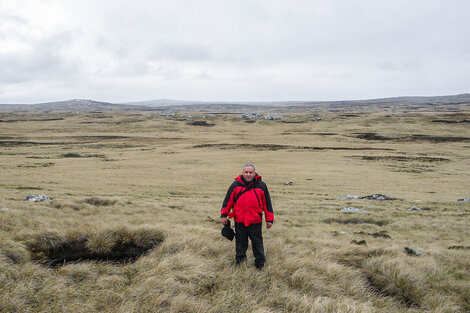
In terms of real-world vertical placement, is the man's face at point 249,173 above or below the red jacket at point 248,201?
above

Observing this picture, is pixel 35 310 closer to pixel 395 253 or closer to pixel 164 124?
pixel 395 253

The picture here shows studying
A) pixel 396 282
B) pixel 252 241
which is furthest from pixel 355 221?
pixel 252 241

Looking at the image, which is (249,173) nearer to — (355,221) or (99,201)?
(355,221)

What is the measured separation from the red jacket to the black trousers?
0.19 meters

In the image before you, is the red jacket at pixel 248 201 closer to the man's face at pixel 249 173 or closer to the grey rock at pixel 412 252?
the man's face at pixel 249 173

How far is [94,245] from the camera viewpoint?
7383 millimetres

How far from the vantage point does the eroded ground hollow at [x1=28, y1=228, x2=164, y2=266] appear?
23.2ft

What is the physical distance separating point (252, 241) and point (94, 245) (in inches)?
160

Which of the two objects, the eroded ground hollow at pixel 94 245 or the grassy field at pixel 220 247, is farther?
the eroded ground hollow at pixel 94 245

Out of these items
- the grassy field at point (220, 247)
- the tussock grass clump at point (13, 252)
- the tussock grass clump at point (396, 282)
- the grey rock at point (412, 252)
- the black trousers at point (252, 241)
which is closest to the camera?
the grassy field at point (220, 247)

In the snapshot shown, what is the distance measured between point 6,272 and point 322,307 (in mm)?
5943

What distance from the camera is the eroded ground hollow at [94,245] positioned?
23.2ft

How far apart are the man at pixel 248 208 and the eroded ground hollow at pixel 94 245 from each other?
249 centimetres

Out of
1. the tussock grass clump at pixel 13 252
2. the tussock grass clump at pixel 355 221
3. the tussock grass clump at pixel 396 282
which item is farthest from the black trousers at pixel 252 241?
the tussock grass clump at pixel 355 221
